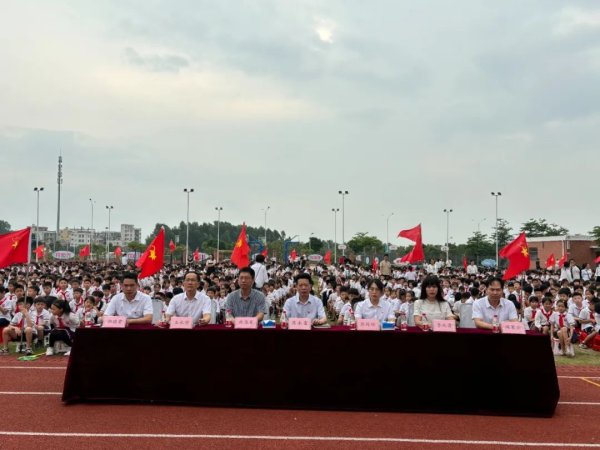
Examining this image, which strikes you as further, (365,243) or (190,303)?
(365,243)

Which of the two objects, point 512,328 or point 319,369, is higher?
point 512,328

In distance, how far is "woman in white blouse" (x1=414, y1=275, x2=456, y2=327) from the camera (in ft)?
25.8

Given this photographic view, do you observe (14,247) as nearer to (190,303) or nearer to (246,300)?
(190,303)

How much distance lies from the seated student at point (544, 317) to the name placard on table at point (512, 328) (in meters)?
6.72

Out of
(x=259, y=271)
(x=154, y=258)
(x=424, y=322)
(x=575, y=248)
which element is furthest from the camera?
(x=575, y=248)

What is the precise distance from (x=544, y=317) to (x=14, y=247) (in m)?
11.9

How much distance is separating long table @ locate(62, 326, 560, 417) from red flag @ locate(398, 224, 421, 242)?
15971 mm

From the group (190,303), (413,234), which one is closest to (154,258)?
(190,303)

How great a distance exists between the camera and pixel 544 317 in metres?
13.0

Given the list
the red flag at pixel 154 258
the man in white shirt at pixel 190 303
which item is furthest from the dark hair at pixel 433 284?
the red flag at pixel 154 258

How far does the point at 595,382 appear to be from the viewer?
920cm

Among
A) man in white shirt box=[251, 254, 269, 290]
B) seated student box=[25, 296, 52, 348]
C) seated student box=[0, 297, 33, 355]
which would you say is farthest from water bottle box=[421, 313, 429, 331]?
seated student box=[25, 296, 52, 348]

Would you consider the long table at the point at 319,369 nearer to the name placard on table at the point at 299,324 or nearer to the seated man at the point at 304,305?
the name placard on table at the point at 299,324

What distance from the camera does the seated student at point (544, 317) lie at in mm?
12773
